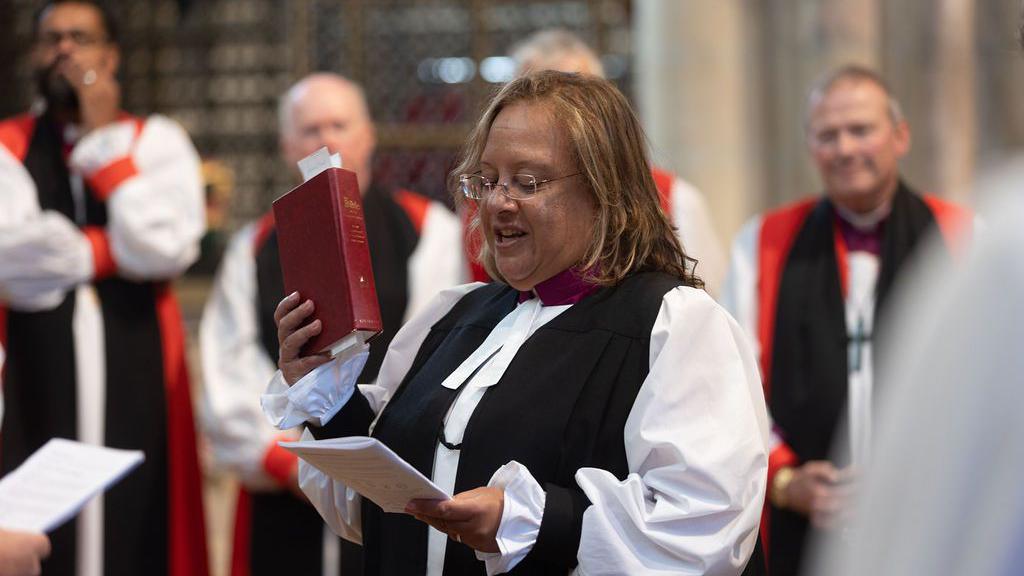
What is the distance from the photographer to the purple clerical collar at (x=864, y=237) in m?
4.50

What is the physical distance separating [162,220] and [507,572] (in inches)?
113

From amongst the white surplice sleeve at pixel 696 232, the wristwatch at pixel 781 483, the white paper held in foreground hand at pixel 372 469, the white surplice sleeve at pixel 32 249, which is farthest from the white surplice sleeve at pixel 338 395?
the white surplice sleeve at pixel 32 249

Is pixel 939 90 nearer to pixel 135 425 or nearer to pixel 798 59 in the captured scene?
pixel 798 59

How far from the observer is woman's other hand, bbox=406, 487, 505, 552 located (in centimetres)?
229

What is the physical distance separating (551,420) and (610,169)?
51 cm

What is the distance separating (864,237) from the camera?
4527mm

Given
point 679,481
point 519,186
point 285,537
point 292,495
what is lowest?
point 285,537

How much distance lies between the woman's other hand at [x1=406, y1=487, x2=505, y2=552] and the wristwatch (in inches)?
80.7

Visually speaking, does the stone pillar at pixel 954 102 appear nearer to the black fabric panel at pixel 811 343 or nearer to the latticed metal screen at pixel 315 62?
the black fabric panel at pixel 811 343

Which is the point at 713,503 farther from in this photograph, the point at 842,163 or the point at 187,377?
the point at 187,377

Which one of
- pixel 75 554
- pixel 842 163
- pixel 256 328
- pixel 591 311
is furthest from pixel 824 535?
pixel 75 554

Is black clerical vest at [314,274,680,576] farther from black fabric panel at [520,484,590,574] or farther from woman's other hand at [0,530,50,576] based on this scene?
woman's other hand at [0,530,50,576]

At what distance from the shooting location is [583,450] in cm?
247

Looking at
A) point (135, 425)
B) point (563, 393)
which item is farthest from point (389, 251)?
point (563, 393)
